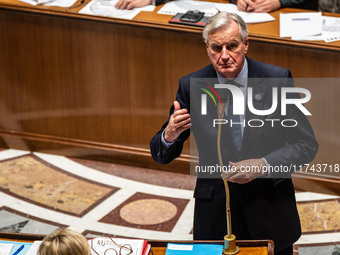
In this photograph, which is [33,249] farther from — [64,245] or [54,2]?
[54,2]

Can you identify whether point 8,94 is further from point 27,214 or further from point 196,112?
point 196,112

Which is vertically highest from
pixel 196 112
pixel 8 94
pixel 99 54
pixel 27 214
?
pixel 196 112

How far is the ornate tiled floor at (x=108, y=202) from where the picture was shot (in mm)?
4625

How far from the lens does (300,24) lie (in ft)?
16.3

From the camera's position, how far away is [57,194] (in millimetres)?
5125

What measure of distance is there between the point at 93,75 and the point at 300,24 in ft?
5.46

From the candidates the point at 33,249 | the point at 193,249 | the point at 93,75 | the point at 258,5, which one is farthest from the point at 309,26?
the point at 33,249

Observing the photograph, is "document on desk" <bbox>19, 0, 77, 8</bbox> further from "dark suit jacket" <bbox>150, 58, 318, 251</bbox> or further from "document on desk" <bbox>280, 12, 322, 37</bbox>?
"dark suit jacket" <bbox>150, 58, 318, 251</bbox>

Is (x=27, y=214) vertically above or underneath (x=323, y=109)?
underneath

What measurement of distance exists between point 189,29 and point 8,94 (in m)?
1.74

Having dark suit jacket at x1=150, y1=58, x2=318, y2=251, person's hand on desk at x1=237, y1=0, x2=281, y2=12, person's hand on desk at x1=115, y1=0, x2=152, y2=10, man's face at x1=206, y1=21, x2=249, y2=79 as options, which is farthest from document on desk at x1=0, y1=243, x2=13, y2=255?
person's hand on desk at x1=237, y1=0, x2=281, y2=12

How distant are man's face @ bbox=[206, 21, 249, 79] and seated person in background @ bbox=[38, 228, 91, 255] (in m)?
1.01

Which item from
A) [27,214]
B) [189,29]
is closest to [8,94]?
[27,214]

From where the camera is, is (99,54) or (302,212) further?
(99,54)
